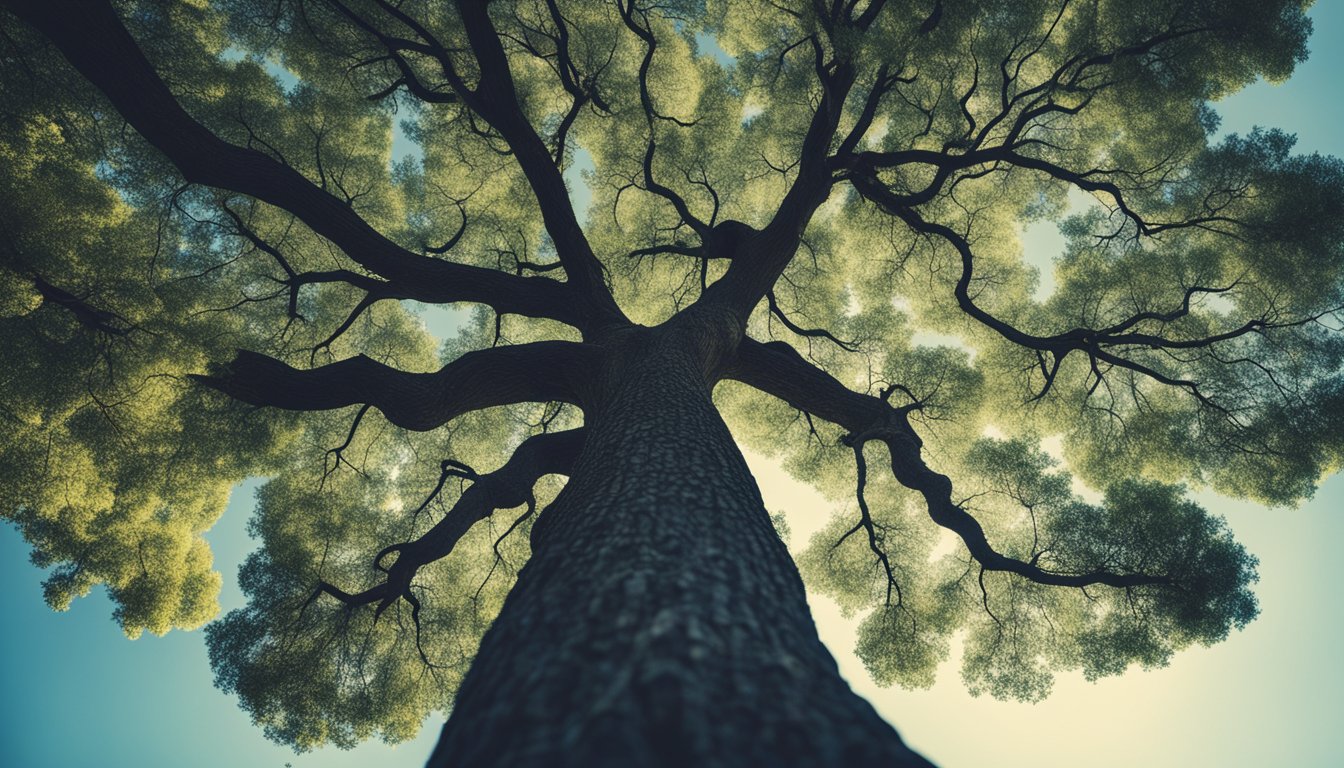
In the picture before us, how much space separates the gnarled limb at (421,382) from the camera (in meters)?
5.37

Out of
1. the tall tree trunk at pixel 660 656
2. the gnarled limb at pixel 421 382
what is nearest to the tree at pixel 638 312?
the gnarled limb at pixel 421 382

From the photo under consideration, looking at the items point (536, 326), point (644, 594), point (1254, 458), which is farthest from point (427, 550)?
point (1254, 458)

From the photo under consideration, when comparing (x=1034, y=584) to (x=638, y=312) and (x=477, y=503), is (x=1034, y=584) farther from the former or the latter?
(x=638, y=312)

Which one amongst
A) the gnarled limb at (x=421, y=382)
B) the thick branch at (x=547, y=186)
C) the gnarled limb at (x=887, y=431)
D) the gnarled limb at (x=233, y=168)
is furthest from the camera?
the thick branch at (x=547, y=186)

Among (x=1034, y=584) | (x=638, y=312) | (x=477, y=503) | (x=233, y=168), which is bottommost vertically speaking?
(x=477, y=503)

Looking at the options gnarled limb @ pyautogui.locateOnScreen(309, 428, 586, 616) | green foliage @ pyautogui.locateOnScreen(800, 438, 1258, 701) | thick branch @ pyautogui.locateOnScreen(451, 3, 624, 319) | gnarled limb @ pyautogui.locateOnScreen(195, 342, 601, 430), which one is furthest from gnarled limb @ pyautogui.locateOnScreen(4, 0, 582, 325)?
green foliage @ pyautogui.locateOnScreen(800, 438, 1258, 701)

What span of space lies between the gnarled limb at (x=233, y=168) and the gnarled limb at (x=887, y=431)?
2.67 metres

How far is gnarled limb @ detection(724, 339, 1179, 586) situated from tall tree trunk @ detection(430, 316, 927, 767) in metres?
4.74

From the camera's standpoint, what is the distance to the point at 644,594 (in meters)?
1.67

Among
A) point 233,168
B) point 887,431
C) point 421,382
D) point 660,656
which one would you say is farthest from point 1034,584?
point 233,168

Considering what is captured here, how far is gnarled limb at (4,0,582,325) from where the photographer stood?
194 inches

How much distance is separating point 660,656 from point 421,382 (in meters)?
5.24

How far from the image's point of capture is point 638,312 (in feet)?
39.0

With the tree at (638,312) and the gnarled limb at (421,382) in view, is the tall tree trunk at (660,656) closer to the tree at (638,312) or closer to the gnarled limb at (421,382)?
the tree at (638,312)
